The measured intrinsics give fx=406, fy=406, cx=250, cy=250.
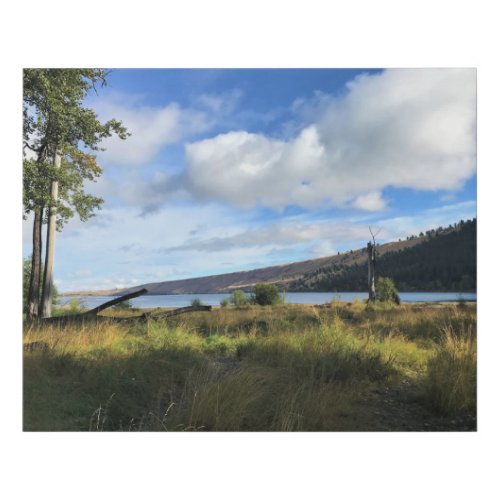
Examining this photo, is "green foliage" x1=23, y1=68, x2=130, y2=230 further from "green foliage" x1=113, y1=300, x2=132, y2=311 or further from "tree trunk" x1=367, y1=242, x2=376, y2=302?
"tree trunk" x1=367, y1=242, x2=376, y2=302

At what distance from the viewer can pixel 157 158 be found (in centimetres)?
443

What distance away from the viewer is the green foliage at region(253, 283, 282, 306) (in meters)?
Answer: 13.2

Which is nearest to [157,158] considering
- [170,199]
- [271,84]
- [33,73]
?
[170,199]

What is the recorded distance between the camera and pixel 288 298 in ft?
44.1

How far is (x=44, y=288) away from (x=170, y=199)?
4.36m

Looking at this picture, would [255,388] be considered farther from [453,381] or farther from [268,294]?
[268,294]

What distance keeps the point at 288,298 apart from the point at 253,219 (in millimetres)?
9024

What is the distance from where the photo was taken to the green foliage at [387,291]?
569 inches

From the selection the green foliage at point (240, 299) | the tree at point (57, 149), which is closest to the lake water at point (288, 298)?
the green foliage at point (240, 299)

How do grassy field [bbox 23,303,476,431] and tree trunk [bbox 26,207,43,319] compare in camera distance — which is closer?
grassy field [bbox 23,303,476,431]

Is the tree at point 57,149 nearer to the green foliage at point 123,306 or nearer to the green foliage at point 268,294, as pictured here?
the green foliage at point 123,306

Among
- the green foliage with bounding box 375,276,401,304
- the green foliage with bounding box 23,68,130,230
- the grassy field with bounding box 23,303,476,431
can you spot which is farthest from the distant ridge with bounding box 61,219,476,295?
the green foliage with bounding box 23,68,130,230

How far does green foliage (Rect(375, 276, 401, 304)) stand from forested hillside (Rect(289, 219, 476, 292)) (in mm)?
712

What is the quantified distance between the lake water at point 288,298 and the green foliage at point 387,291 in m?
0.62
